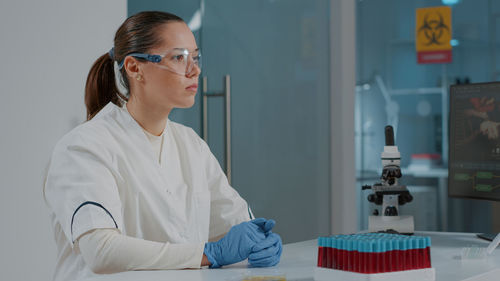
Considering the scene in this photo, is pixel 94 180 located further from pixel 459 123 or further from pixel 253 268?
pixel 459 123

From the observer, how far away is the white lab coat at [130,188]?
154cm

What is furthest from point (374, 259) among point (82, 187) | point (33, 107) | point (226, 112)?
point (226, 112)

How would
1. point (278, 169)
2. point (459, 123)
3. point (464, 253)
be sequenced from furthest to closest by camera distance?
point (278, 169), point (459, 123), point (464, 253)

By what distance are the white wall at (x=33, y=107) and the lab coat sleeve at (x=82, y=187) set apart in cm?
55

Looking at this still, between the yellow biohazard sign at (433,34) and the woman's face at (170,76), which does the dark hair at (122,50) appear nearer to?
the woman's face at (170,76)

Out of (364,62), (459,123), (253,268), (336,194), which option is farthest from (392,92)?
(253,268)

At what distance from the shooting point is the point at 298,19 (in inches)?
134

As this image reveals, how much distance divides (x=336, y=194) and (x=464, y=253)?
1966 millimetres

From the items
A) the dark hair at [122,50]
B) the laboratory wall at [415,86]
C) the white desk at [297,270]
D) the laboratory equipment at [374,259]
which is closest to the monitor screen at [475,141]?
the white desk at [297,270]

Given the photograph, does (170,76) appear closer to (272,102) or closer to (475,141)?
(475,141)

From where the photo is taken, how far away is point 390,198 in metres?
2.05

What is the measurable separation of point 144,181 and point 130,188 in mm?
44

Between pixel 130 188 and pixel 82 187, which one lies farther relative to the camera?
pixel 130 188

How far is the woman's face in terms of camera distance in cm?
177
